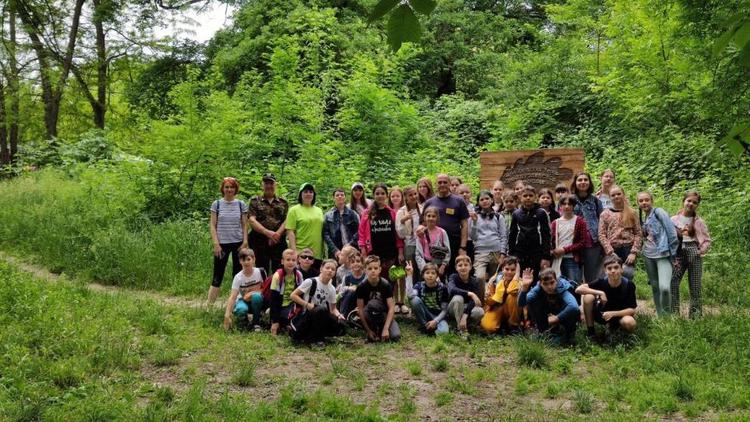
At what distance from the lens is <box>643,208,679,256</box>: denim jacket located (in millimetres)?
6676

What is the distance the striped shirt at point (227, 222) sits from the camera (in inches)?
301

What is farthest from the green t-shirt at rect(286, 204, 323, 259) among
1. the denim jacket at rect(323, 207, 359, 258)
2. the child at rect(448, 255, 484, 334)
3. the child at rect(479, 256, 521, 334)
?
the child at rect(479, 256, 521, 334)

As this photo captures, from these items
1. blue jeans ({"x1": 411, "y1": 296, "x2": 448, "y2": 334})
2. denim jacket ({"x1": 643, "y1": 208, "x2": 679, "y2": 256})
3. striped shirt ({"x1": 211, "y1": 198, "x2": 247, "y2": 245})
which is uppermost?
striped shirt ({"x1": 211, "y1": 198, "x2": 247, "y2": 245})

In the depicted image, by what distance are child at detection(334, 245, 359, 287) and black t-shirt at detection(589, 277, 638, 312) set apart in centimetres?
300

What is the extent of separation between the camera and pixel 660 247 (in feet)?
22.1

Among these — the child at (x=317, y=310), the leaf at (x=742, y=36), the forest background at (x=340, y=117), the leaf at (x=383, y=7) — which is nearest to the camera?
the leaf at (x=742, y=36)

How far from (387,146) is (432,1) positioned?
11.8 metres

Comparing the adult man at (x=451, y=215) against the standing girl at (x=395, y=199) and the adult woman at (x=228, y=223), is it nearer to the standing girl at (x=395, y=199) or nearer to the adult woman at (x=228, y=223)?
the standing girl at (x=395, y=199)

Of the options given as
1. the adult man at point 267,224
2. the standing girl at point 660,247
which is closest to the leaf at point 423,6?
the standing girl at point 660,247

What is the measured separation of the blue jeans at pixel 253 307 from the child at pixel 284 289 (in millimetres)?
164

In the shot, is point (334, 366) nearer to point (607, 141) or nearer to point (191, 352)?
point (191, 352)

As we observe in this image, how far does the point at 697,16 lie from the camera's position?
7680 millimetres

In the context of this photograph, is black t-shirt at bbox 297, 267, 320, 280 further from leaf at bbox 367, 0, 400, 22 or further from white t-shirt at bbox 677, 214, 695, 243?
leaf at bbox 367, 0, 400, 22

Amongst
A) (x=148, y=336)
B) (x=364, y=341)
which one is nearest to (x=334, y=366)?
(x=364, y=341)
